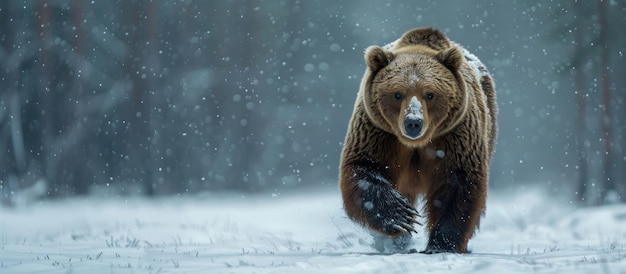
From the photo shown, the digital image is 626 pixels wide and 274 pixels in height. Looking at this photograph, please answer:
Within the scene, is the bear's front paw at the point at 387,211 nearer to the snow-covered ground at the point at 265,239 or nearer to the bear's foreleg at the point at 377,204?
the bear's foreleg at the point at 377,204

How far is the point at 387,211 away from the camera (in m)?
5.67

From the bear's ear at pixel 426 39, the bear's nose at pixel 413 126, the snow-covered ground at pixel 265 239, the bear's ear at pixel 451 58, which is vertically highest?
the bear's ear at pixel 426 39

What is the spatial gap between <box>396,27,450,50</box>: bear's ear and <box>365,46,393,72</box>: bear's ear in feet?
3.20

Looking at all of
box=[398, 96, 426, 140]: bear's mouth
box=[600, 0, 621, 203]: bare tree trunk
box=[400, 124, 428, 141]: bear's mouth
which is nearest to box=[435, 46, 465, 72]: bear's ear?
box=[398, 96, 426, 140]: bear's mouth

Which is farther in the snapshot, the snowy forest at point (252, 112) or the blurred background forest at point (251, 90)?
the blurred background forest at point (251, 90)

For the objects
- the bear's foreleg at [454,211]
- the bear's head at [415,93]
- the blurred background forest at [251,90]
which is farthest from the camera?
the blurred background forest at [251,90]

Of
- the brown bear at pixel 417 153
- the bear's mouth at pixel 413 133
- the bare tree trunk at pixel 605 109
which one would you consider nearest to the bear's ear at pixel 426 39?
the brown bear at pixel 417 153

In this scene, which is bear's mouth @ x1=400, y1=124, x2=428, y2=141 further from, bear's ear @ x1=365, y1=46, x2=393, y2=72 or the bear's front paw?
bear's ear @ x1=365, y1=46, x2=393, y2=72

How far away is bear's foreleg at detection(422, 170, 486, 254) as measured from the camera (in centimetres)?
593

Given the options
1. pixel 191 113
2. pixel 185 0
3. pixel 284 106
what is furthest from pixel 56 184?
pixel 284 106

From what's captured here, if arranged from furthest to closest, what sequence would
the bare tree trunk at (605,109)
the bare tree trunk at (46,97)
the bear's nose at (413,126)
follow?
the bare tree trunk at (46,97)
the bare tree trunk at (605,109)
the bear's nose at (413,126)

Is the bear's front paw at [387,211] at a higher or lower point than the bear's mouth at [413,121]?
lower

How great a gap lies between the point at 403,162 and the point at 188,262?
2.04 metres

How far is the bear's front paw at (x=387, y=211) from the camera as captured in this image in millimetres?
5633
